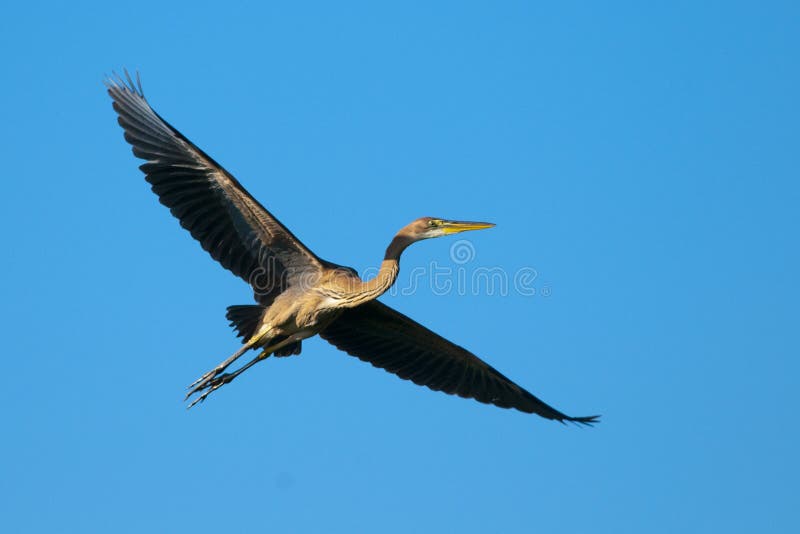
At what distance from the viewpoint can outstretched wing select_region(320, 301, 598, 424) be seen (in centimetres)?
1409

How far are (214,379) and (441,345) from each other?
117 inches

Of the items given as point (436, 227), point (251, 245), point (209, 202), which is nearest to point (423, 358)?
point (436, 227)

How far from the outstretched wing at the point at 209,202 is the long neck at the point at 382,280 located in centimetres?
56

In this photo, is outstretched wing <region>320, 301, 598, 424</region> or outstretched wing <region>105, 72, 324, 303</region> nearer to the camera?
outstretched wing <region>105, 72, 324, 303</region>

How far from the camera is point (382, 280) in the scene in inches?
486

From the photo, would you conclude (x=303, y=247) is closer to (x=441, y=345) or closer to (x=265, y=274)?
(x=265, y=274)

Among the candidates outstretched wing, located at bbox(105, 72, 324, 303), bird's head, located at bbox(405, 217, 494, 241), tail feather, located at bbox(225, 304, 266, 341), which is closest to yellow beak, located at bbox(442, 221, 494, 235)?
bird's head, located at bbox(405, 217, 494, 241)

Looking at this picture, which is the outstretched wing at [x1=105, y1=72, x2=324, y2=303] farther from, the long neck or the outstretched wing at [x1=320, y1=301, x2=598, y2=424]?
the outstretched wing at [x1=320, y1=301, x2=598, y2=424]

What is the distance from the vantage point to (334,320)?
13773mm

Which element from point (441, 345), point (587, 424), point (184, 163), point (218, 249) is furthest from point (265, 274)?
point (587, 424)

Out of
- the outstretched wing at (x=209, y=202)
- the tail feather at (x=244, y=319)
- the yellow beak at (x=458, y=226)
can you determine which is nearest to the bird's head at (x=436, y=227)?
the yellow beak at (x=458, y=226)

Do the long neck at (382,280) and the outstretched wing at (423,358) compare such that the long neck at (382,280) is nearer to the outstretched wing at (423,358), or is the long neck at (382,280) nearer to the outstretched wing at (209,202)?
the outstretched wing at (209,202)

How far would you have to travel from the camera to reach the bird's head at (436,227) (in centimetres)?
1276

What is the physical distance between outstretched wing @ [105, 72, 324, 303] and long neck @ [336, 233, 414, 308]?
22.2 inches
